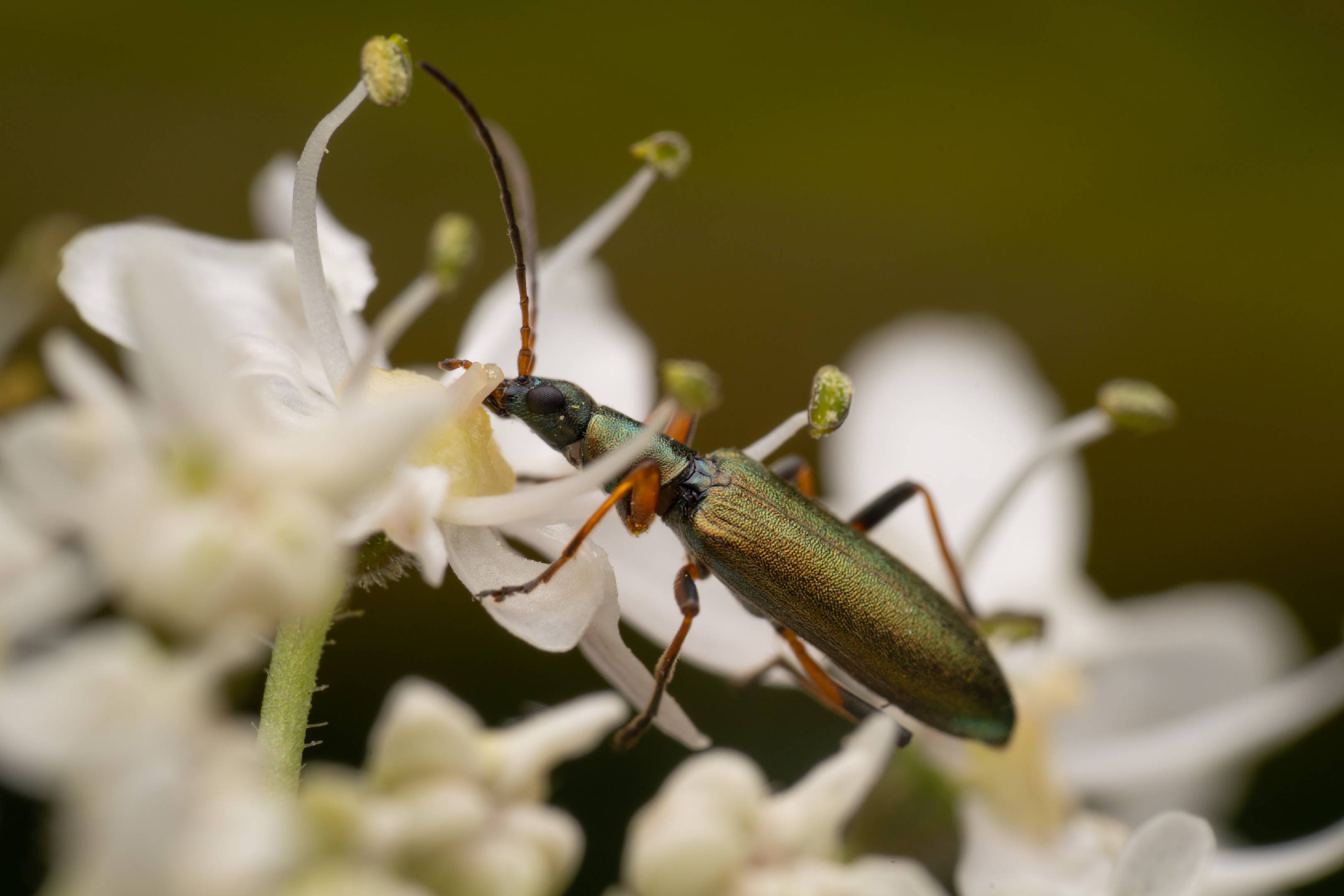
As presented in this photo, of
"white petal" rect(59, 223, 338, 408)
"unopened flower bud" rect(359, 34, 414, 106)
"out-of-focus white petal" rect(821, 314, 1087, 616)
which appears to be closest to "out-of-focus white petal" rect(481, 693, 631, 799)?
"white petal" rect(59, 223, 338, 408)

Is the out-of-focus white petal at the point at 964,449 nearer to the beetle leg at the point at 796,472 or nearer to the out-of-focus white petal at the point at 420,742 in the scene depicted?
the beetle leg at the point at 796,472

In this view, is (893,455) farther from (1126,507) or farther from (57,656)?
(57,656)

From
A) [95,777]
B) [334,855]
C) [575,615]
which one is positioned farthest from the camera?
[575,615]

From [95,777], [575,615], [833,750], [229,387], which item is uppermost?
[229,387]

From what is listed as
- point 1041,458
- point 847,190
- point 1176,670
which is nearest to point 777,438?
point 1041,458

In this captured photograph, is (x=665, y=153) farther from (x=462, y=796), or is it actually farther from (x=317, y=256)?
(x=462, y=796)

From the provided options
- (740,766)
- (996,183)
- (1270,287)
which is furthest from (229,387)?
(1270,287)
